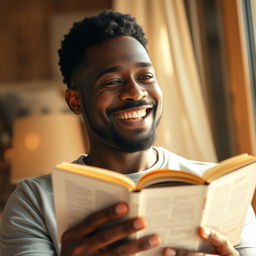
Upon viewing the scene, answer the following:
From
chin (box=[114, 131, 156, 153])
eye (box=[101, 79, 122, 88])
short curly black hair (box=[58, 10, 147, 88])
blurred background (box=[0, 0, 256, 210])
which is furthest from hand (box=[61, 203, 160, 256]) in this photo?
blurred background (box=[0, 0, 256, 210])

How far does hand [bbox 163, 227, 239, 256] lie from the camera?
0.90 metres

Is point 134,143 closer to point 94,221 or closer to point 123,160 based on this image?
point 123,160

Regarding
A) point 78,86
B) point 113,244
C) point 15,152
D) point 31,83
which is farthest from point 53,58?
point 113,244

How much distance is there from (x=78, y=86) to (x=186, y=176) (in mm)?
477

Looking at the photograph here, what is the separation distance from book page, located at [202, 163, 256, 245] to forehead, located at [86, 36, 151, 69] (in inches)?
15.7

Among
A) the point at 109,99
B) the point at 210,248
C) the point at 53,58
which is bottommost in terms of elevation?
the point at 210,248

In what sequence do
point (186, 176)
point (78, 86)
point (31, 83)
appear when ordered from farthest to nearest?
point (31, 83) → point (78, 86) → point (186, 176)

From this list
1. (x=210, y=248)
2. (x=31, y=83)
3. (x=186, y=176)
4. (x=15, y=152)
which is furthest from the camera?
(x=31, y=83)

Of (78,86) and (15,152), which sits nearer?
(78,86)

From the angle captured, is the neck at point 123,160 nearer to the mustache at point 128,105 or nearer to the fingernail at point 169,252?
the mustache at point 128,105

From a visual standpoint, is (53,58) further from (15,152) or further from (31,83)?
(15,152)

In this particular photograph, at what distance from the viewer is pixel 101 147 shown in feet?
3.91

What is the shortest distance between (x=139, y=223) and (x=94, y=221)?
3.4 inches

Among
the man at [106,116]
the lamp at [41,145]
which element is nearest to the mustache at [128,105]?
the man at [106,116]
